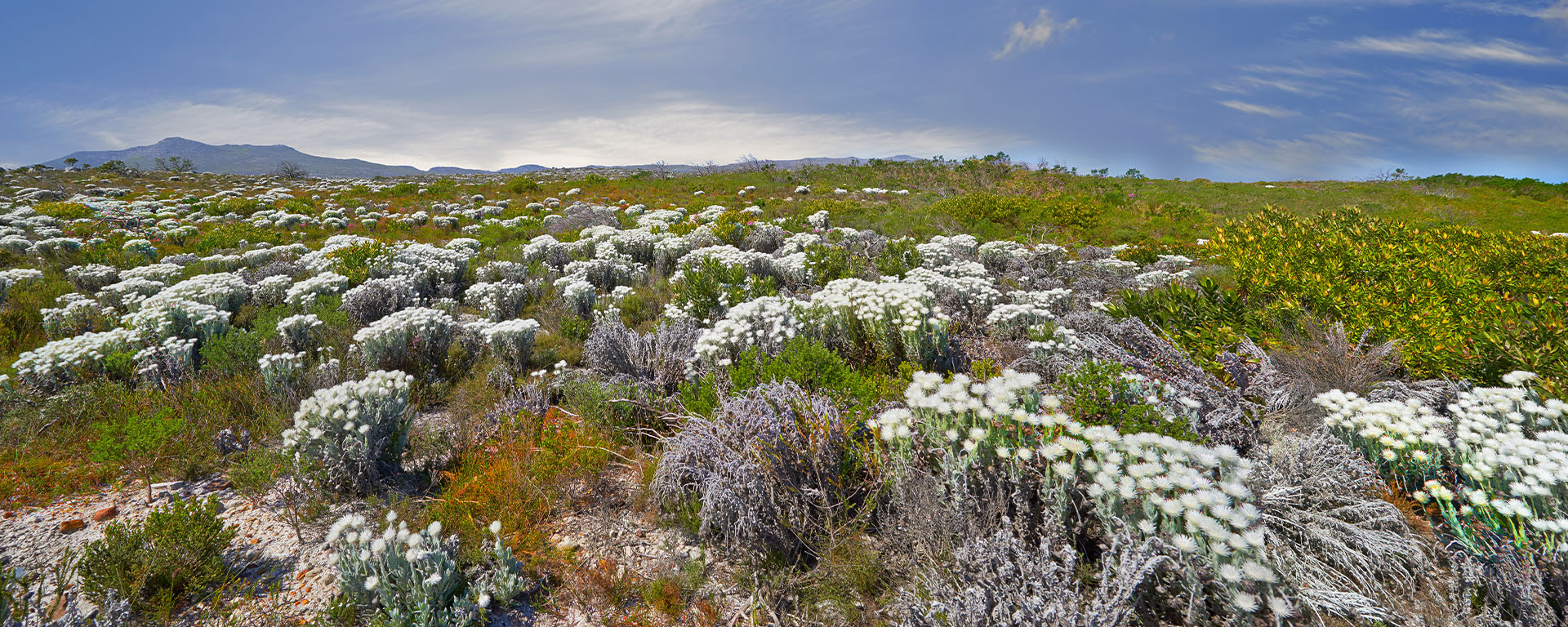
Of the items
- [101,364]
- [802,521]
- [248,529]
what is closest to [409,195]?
[101,364]

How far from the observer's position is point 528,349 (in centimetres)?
650

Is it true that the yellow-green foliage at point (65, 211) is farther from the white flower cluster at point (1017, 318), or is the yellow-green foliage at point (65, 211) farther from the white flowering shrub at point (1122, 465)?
the white flowering shrub at point (1122, 465)

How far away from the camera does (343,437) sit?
158 inches

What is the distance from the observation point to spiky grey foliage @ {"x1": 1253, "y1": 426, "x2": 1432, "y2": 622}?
239 centimetres

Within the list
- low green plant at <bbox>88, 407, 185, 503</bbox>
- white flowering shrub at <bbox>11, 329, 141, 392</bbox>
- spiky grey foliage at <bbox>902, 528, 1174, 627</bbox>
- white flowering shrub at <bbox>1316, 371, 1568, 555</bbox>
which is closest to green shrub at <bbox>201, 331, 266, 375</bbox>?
white flowering shrub at <bbox>11, 329, 141, 392</bbox>

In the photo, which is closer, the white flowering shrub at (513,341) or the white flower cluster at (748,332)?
the white flower cluster at (748,332)

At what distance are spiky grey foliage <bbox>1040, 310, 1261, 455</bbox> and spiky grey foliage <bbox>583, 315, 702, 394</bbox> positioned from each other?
12.3ft

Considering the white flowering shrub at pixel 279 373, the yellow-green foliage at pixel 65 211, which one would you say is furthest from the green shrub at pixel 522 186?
the white flowering shrub at pixel 279 373

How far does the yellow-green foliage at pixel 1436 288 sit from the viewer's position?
4.12 metres

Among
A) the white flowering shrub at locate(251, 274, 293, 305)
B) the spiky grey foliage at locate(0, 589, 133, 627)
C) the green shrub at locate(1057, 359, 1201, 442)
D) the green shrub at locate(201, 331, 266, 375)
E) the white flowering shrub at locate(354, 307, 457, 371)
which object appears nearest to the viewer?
the spiky grey foliage at locate(0, 589, 133, 627)

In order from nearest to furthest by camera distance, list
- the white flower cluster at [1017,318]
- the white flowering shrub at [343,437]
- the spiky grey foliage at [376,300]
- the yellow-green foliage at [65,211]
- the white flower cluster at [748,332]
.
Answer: the white flowering shrub at [343,437] → the white flower cluster at [748,332] → the white flower cluster at [1017,318] → the spiky grey foliage at [376,300] → the yellow-green foliage at [65,211]

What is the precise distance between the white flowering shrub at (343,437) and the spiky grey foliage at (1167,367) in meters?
5.43

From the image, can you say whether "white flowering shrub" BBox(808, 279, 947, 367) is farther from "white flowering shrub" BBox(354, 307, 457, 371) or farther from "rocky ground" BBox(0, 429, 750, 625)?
"white flowering shrub" BBox(354, 307, 457, 371)

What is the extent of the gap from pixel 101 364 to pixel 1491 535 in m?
11.3
